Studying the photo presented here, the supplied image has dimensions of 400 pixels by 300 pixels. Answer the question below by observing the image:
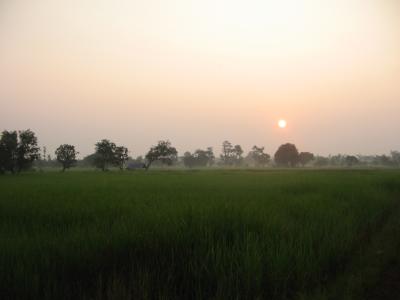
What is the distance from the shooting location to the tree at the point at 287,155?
109 m

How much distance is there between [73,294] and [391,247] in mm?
5297

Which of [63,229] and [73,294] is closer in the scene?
[73,294]

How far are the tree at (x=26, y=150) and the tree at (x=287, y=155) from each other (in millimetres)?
82047

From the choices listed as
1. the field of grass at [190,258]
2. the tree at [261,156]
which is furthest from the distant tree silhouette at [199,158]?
the field of grass at [190,258]

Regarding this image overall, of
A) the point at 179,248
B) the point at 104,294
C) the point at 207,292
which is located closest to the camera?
the point at 104,294

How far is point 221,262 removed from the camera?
412cm

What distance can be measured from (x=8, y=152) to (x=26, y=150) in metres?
2.45

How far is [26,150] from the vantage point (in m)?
45.6

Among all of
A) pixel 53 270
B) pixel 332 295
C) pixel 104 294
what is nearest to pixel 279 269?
pixel 332 295

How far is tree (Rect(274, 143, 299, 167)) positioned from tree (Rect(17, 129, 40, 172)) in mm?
82047

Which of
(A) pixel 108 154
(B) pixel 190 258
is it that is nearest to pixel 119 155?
(A) pixel 108 154

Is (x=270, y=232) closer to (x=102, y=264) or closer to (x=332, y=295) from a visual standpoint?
(x=332, y=295)

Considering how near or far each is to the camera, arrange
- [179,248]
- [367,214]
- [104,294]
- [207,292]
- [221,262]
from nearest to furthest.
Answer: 1. [104,294]
2. [207,292]
3. [221,262]
4. [179,248]
5. [367,214]

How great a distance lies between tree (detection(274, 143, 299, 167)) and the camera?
109m
